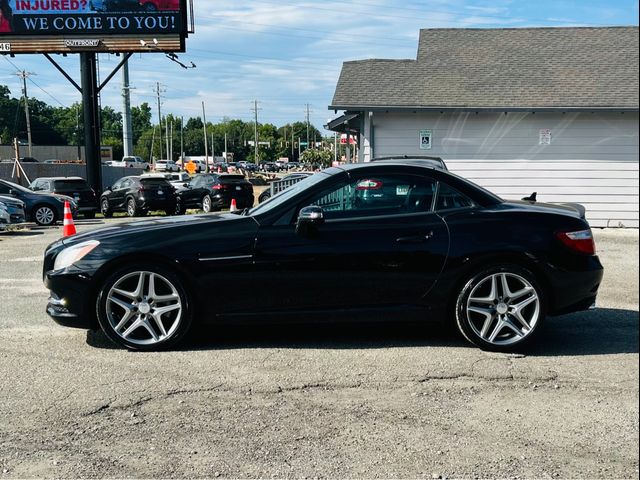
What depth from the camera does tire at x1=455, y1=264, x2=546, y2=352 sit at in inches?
199

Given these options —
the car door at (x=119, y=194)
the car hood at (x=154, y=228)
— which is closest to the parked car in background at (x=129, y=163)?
Result: the car door at (x=119, y=194)

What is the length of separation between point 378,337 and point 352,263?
836mm

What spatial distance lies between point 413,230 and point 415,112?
9.54m

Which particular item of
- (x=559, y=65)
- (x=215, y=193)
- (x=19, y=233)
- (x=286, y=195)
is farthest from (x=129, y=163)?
(x=559, y=65)

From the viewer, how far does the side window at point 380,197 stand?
5.31m

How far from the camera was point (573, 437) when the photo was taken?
11.8 ft

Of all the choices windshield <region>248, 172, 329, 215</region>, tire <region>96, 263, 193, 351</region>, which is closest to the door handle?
windshield <region>248, 172, 329, 215</region>

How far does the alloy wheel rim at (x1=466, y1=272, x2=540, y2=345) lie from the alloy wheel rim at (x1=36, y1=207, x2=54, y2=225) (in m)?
16.2

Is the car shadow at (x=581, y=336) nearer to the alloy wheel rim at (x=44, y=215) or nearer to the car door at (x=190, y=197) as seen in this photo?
the alloy wheel rim at (x=44, y=215)

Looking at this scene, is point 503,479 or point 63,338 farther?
point 63,338

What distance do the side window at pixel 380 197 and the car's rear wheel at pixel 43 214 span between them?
601 inches

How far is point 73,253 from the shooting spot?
525 centimetres

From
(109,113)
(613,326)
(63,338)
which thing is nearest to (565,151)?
(613,326)

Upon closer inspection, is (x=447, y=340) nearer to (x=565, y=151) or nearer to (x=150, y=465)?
(x=150, y=465)
